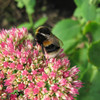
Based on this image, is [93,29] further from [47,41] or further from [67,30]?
[47,41]

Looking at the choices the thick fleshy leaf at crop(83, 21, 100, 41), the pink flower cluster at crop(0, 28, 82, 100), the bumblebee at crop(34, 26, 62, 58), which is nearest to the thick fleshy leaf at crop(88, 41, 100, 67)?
the thick fleshy leaf at crop(83, 21, 100, 41)

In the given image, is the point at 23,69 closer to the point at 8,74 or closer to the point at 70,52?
the point at 8,74

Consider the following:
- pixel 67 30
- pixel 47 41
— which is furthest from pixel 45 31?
pixel 67 30

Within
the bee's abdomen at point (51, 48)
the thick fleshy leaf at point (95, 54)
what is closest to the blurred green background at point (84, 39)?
the thick fleshy leaf at point (95, 54)

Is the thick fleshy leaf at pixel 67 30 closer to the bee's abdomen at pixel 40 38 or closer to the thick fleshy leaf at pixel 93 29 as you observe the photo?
the thick fleshy leaf at pixel 93 29

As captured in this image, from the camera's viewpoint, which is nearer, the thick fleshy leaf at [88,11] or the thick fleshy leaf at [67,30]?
the thick fleshy leaf at [88,11]

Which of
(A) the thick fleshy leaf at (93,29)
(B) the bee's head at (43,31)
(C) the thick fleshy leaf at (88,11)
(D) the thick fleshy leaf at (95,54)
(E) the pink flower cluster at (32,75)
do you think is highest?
(C) the thick fleshy leaf at (88,11)

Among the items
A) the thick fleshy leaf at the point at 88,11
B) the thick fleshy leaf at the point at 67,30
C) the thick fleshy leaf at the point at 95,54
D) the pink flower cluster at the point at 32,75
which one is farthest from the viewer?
the thick fleshy leaf at the point at 67,30

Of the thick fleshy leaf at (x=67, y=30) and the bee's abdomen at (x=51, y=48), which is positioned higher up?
the thick fleshy leaf at (x=67, y=30)
